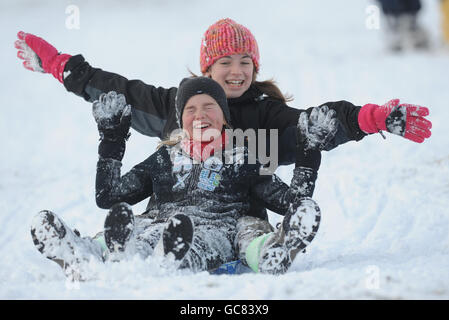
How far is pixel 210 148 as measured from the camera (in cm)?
285

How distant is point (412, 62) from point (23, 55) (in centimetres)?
598

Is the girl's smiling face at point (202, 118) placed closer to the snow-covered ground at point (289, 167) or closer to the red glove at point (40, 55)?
the snow-covered ground at point (289, 167)

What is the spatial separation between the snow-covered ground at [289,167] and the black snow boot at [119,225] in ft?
0.30

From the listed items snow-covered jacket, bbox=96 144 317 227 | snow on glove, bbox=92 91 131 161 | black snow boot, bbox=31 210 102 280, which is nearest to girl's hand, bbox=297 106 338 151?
snow-covered jacket, bbox=96 144 317 227

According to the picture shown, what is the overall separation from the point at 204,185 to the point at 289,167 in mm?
2032

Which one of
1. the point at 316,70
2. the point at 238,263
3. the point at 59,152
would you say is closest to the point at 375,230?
the point at 238,263

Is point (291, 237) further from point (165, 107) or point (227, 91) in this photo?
point (165, 107)

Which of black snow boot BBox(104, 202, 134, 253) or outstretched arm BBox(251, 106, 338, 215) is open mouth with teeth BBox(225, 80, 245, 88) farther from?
black snow boot BBox(104, 202, 134, 253)

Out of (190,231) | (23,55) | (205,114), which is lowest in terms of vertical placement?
(190,231)

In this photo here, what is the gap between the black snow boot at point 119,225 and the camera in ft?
7.80

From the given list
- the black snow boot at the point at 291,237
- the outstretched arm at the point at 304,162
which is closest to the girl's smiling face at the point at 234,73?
the outstretched arm at the point at 304,162

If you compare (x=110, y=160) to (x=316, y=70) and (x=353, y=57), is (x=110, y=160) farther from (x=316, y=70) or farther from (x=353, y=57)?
(x=353, y=57)

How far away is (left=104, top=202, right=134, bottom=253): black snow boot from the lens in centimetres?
238

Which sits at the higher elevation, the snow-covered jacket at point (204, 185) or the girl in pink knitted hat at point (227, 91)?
the girl in pink knitted hat at point (227, 91)
